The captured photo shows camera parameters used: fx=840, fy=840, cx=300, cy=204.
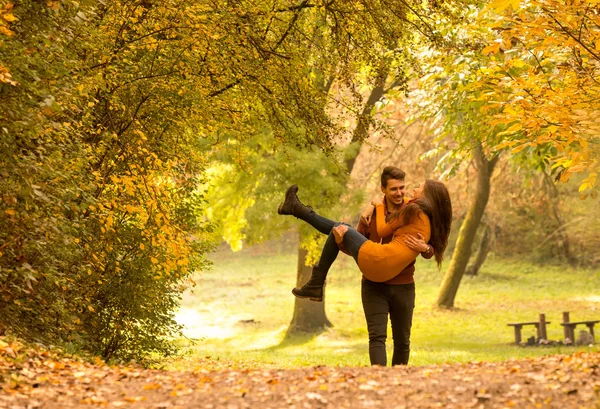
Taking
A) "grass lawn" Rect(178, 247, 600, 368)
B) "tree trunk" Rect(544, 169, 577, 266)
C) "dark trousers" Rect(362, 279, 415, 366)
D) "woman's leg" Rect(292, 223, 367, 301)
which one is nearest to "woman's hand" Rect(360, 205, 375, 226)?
"woman's leg" Rect(292, 223, 367, 301)

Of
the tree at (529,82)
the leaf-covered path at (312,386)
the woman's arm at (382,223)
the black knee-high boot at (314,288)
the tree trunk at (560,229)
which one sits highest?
the tree trunk at (560,229)

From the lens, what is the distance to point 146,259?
9133 mm

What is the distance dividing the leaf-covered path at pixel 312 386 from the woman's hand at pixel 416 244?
0.98 m

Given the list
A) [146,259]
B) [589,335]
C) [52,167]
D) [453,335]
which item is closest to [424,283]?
[453,335]

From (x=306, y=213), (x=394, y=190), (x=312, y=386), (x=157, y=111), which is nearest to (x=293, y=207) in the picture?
(x=306, y=213)

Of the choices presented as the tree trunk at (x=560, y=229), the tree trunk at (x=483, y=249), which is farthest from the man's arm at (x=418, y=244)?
the tree trunk at (x=483, y=249)

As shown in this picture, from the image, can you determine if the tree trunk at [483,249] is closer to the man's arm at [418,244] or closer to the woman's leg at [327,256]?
the woman's leg at [327,256]

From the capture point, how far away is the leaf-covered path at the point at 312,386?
516 centimetres

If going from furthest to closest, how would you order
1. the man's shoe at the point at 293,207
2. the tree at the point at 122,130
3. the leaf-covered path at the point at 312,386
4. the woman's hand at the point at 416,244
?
the man's shoe at the point at 293,207 < the woman's hand at the point at 416,244 < the tree at the point at 122,130 < the leaf-covered path at the point at 312,386

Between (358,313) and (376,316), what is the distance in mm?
18710

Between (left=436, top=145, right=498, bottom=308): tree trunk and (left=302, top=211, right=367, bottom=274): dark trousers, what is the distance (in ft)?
51.9

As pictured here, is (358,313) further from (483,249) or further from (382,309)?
(382,309)

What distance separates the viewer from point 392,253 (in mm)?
6777

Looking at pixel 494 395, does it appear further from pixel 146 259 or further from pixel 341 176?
pixel 341 176
